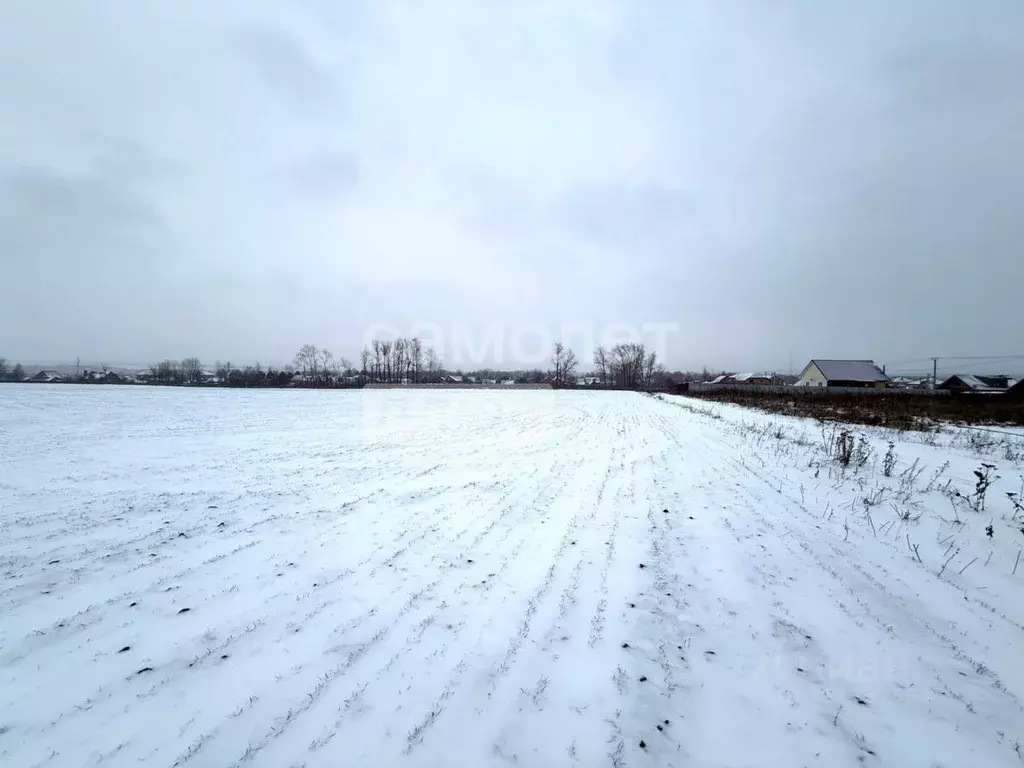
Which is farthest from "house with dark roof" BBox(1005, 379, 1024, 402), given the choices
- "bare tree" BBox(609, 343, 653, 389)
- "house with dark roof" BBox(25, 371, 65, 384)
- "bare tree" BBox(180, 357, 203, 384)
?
"house with dark roof" BBox(25, 371, 65, 384)

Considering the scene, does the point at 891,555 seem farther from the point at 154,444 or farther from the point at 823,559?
the point at 154,444

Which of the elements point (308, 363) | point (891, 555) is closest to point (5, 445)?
point (891, 555)

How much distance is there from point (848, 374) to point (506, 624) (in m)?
73.4

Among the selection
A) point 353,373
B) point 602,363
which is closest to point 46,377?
point 353,373

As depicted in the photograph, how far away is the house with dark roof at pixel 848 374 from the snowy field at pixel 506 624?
2461 inches

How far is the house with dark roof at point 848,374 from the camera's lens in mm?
57006

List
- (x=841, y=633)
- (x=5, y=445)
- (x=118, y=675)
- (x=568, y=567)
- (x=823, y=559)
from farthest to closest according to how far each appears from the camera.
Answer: (x=5, y=445) < (x=823, y=559) < (x=568, y=567) < (x=841, y=633) < (x=118, y=675)

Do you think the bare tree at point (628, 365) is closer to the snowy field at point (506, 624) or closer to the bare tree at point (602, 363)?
the bare tree at point (602, 363)

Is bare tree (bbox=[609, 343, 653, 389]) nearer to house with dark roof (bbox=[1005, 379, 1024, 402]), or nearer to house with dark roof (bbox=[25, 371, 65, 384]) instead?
house with dark roof (bbox=[1005, 379, 1024, 402])

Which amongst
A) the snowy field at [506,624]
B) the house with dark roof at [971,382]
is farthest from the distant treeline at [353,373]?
the snowy field at [506,624]

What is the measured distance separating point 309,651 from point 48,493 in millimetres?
7171

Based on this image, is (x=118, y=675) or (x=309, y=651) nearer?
(x=118, y=675)

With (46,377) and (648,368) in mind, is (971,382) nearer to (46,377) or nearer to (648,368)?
(648,368)

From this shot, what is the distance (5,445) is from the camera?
10898 mm
